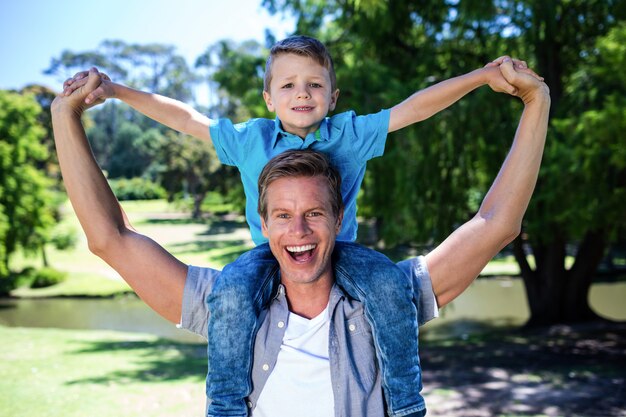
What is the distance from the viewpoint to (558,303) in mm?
11766

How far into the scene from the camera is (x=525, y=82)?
2.00 meters

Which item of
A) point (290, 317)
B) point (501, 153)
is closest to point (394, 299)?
point (290, 317)

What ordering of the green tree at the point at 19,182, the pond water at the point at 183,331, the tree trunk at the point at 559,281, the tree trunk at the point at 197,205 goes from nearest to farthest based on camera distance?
the tree trunk at the point at 559,281
the pond water at the point at 183,331
the green tree at the point at 19,182
the tree trunk at the point at 197,205

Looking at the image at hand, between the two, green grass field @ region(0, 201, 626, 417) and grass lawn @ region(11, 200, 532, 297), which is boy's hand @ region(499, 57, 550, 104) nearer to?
green grass field @ region(0, 201, 626, 417)

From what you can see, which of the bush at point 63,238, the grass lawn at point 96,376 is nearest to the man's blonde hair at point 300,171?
the grass lawn at point 96,376

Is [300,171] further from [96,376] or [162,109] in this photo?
[96,376]

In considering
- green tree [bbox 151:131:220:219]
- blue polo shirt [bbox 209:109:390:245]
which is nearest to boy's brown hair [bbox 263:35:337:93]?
blue polo shirt [bbox 209:109:390:245]

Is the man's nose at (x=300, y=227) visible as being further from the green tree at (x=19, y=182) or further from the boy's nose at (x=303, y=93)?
the green tree at (x=19, y=182)

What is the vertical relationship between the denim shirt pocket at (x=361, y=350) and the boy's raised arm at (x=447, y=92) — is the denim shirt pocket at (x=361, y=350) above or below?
below

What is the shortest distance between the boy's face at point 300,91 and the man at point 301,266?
506 millimetres

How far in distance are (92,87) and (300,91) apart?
734 mm

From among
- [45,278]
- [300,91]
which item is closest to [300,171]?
[300,91]

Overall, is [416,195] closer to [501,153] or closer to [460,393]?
[501,153]

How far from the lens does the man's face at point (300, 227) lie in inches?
74.2
